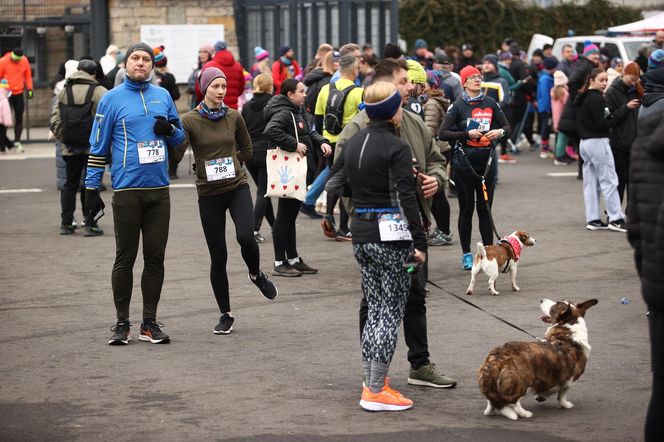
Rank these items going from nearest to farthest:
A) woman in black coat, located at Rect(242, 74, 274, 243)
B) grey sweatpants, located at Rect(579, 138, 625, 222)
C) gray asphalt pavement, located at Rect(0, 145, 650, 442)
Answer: gray asphalt pavement, located at Rect(0, 145, 650, 442), woman in black coat, located at Rect(242, 74, 274, 243), grey sweatpants, located at Rect(579, 138, 625, 222)

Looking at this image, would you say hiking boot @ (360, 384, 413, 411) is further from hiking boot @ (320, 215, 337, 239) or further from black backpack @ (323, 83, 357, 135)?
hiking boot @ (320, 215, 337, 239)

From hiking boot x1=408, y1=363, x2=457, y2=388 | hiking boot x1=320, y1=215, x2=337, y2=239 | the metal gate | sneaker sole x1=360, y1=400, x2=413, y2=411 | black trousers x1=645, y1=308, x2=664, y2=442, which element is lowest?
sneaker sole x1=360, y1=400, x2=413, y2=411

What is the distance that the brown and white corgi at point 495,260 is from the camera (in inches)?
385

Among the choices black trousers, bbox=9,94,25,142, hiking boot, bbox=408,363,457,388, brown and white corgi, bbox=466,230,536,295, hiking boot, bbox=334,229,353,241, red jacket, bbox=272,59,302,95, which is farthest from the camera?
black trousers, bbox=9,94,25,142

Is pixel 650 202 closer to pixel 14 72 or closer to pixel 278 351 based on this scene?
pixel 278 351

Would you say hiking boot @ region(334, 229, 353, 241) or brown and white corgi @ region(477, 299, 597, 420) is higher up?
brown and white corgi @ region(477, 299, 597, 420)

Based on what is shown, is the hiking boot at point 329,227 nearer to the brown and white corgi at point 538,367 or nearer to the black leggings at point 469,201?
the black leggings at point 469,201

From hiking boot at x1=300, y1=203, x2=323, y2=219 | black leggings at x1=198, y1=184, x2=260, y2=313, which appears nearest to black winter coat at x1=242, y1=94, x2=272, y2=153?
hiking boot at x1=300, y1=203, x2=323, y2=219

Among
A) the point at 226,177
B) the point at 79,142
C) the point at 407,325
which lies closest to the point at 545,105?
the point at 79,142

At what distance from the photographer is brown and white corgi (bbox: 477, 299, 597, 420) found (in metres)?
6.19

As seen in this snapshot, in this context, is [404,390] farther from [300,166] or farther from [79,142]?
[79,142]

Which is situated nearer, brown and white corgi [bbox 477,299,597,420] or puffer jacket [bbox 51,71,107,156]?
brown and white corgi [bbox 477,299,597,420]

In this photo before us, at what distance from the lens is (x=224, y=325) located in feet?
28.0

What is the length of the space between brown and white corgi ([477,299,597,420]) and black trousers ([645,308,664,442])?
117 centimetres
